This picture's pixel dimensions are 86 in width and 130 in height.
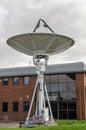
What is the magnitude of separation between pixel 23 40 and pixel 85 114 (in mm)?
18255

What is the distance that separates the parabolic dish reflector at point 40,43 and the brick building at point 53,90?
1353 cm

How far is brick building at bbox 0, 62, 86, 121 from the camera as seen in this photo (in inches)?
1877

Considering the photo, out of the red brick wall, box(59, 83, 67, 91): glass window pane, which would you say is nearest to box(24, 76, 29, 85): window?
the red brick wall

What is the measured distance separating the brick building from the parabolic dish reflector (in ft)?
44.4

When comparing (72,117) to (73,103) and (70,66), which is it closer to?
(73,103)

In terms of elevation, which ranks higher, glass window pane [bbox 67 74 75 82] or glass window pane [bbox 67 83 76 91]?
glass window pane [bbox 67 74 75 82]

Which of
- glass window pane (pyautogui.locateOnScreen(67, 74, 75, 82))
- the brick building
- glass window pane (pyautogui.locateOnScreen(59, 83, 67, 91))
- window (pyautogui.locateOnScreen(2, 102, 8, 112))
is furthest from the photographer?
window (pyautogui.locateOnScreen(2, 102, 8, 112))

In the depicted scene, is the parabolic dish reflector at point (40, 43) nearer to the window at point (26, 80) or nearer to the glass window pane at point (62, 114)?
the glass window pane at point (62, 114)

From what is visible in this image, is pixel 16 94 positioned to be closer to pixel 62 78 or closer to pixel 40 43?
pixel 62 78

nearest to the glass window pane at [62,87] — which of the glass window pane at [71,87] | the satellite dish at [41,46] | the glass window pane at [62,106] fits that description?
the glass window pane at [71,87]

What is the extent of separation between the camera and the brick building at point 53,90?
1877 inches

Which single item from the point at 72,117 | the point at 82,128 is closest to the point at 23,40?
the point at 82,128

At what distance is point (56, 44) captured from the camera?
33.9 metres

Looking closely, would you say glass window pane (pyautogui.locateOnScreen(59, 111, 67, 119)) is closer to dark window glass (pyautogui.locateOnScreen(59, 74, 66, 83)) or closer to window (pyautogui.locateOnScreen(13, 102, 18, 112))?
dark window glass (pyautogui.locateOnScreen(59, 74, 66, 83))
